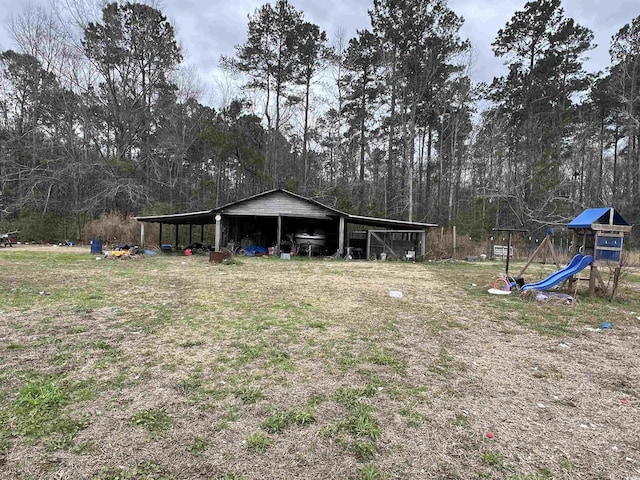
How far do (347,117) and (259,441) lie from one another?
2765cm

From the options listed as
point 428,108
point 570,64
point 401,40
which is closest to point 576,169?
point 570,64

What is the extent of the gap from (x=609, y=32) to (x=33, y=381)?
31.6 meters

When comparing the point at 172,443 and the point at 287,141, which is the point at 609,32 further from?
the point at 172,443

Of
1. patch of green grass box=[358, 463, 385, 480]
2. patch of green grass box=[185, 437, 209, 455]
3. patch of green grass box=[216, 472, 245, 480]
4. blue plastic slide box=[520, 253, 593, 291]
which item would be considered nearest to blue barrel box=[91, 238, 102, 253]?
patch of green grass box=[185, 437, 209, 455]

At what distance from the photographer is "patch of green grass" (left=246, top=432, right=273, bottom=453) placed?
2111 mm

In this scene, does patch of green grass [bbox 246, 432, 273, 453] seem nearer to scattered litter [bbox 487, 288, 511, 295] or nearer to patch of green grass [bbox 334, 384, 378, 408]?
patch of green grass [bbox 334, 384, 378, 408]

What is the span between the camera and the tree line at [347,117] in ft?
74.1

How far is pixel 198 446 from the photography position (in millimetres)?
2111

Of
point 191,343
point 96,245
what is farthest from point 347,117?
point 191,343

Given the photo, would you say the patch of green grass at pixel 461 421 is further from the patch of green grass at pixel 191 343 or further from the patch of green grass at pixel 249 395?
the patch of green grass at pixel 191 343

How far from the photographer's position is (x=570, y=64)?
2252cm

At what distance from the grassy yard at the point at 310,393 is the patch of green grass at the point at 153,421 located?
0.04ft

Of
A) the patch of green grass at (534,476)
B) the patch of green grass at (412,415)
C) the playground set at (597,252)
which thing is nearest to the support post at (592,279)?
the playground set at (597,252)

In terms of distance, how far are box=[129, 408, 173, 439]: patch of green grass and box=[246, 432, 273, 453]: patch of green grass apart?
578 mm
